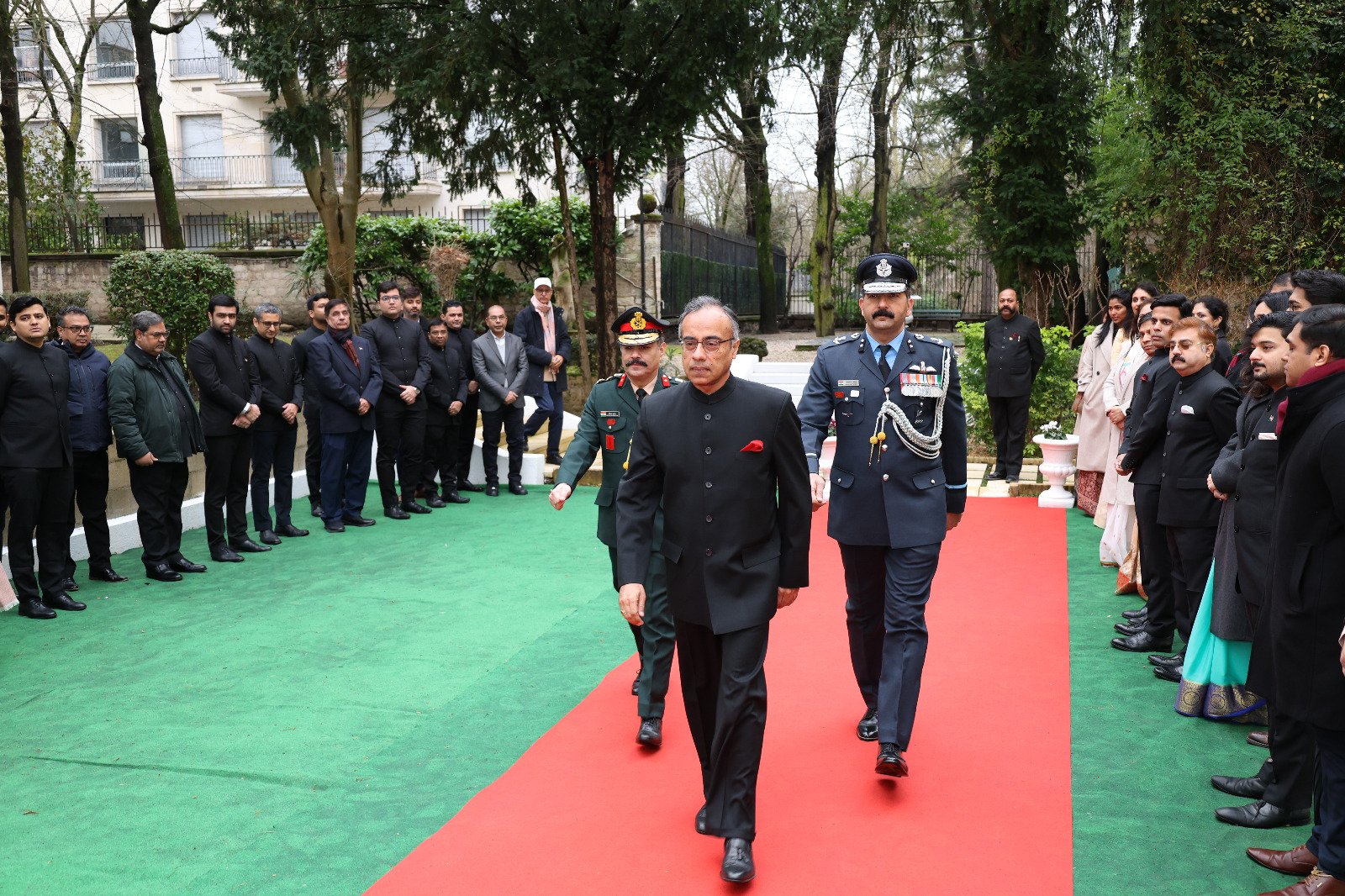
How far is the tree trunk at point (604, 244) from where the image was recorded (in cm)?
1447

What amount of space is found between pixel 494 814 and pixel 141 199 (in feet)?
121

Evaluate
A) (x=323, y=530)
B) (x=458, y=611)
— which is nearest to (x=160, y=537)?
(x=323, y=530)

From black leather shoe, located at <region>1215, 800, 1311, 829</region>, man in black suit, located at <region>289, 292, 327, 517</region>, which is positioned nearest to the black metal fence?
man in black suit, located at <region>289, 292, 327, 517</region>

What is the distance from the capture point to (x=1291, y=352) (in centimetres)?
373

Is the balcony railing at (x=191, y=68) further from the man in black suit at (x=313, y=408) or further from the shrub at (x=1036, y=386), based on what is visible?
the shrub at (x=1036, y=386)

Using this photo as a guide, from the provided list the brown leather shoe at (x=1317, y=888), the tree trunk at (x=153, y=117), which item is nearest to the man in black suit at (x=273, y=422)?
the brown leather shoe at (x=1317, y=888)

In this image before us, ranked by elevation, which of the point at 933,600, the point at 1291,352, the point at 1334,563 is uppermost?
the point at 1291,352

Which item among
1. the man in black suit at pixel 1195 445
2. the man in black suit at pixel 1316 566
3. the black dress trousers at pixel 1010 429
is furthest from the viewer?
the black dress trousers at pixel 1010 429

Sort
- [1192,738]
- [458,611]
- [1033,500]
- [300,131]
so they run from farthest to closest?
[300,131], [1033,500], [458,611], [1192,738]

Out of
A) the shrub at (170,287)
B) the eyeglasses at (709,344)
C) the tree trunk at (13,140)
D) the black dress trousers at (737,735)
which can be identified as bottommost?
the black dress trousers at (737,735)

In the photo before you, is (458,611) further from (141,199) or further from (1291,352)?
(141,199)

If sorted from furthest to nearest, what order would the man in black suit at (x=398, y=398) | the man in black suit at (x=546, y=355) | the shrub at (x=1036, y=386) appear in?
the shrub at (x=1036, y=386), the man in black suit at (x=546, y=355), the man in black suit at (x=398, y=398)

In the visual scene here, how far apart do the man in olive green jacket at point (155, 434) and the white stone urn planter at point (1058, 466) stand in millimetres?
7378

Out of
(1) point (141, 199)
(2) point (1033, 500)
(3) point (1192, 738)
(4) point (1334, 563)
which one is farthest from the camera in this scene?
(1) point (141, 199)
